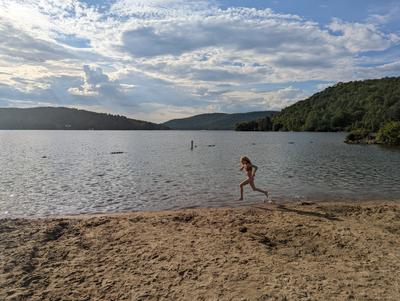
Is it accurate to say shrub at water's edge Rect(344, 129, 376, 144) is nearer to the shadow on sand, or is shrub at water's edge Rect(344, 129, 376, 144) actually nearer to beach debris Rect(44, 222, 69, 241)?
the shadow on sand

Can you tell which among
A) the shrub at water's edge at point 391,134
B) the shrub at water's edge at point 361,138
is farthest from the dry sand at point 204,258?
the shrub at water's edge at point 361,138

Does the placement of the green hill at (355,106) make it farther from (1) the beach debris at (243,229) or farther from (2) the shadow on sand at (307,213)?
(1) the beach debris at (243,229)

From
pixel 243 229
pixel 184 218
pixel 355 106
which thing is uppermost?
pixel 355 106

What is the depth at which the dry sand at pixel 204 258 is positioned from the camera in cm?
696

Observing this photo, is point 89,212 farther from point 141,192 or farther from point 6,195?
point 6,195

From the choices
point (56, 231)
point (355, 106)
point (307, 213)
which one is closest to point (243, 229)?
point (307, 213)

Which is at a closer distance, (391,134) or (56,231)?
(56,231)

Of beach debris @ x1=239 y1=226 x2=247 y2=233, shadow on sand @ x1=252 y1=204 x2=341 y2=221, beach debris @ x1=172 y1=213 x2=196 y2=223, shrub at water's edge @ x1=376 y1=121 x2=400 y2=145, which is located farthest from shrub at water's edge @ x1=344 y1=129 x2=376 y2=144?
beach debris @ x1=239 y1=226 x2=247 y2=233

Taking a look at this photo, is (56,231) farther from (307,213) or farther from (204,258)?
(307,213)

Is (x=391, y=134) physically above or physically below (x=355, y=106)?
below

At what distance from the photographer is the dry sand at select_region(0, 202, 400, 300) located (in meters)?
6.96

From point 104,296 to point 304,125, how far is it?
20146 centimetres

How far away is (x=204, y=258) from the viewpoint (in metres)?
8.80

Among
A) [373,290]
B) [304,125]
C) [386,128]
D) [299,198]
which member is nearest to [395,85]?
[304,125]
